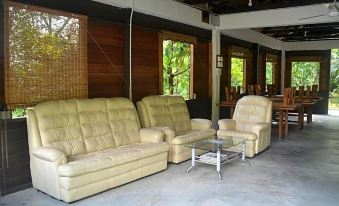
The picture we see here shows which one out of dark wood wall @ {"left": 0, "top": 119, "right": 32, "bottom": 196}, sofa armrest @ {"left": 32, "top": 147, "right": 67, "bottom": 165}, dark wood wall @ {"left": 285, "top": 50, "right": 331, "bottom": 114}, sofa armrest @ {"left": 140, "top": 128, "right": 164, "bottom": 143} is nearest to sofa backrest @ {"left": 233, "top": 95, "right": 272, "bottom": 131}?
sofa armrest @ {"left": 140, "top": 128, "right": 164, "bottom": 143}

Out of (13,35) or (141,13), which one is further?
(141,13)

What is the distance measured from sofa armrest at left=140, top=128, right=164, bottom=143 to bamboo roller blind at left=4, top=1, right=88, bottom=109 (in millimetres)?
965

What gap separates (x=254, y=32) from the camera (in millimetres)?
10156

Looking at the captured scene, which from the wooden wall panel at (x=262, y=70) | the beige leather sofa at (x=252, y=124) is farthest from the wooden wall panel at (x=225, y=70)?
the beige leather sofa at (x=252, y=124)

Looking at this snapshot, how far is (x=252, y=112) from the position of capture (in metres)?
6.02

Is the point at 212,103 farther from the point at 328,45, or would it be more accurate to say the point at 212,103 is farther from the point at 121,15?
the point at 328,45

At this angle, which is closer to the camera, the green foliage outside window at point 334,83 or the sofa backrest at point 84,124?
the sofa backrest at point 84,124

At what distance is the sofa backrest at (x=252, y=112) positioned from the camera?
Answer: 593 centimetres

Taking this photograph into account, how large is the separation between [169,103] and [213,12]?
2.94 meters

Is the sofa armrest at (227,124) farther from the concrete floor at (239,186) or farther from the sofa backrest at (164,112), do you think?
the concrete floor at (239,186)

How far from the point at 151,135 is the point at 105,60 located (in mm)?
1330

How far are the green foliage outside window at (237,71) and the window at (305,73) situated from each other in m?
4.02

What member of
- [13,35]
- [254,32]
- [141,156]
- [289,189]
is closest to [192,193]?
[141,156]

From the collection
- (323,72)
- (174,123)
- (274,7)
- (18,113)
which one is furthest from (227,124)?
(323,72)
